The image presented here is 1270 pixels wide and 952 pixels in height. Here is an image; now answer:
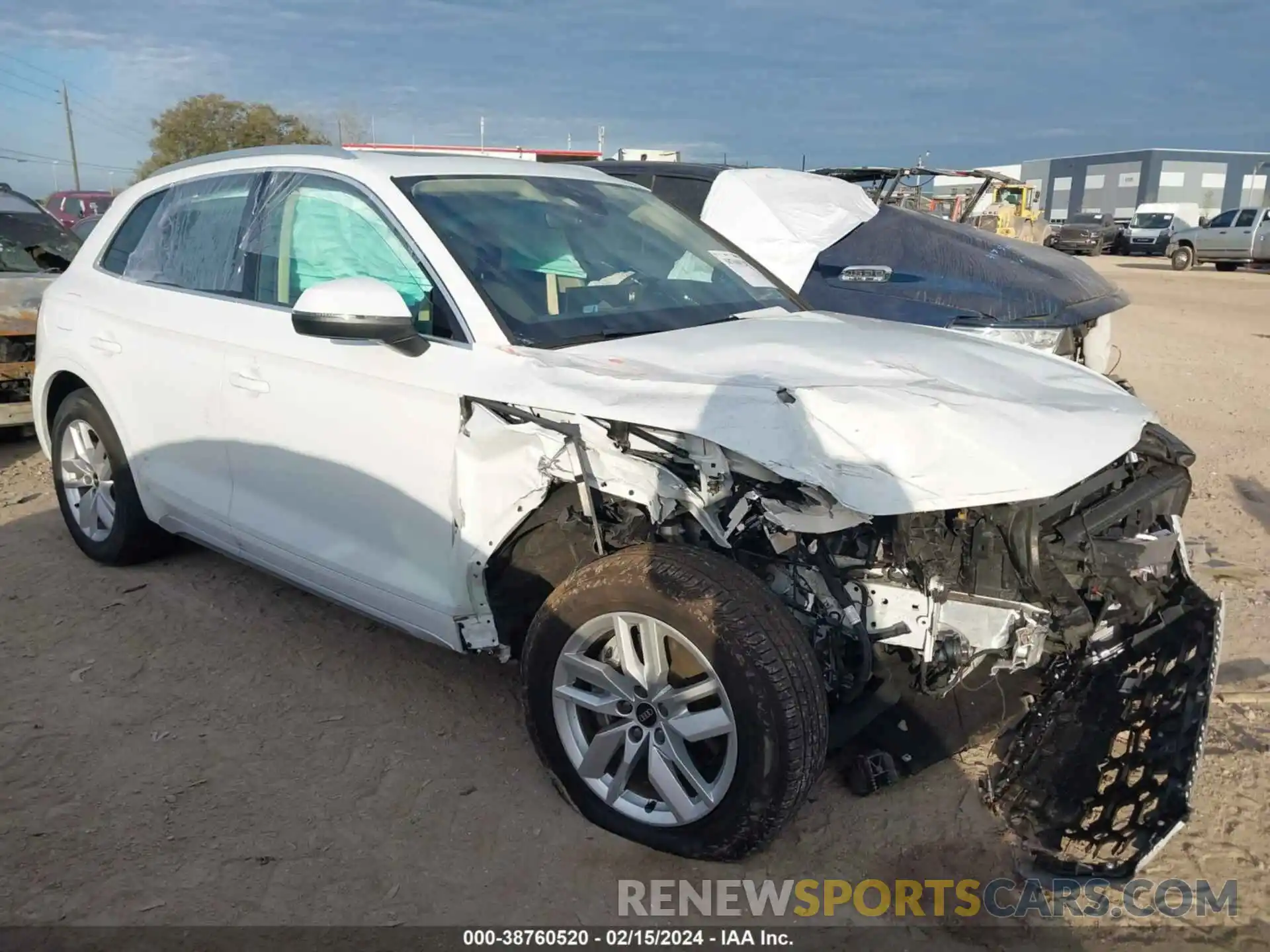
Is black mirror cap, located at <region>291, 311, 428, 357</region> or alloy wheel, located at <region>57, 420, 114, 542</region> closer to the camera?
black mirror cap, located at <region>291, 311, 428, 357</region>

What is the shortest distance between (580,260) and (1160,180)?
78.2m

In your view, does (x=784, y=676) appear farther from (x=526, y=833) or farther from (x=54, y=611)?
(x=54, y=611)

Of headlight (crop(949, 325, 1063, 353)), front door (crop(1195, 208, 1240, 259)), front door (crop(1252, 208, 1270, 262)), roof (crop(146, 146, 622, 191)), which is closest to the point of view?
roof (crop(146, 146, 622, 191))

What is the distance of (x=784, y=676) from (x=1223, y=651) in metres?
2.53

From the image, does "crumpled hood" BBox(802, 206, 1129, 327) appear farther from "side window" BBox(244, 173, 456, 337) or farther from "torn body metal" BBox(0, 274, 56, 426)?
"torn body metal" BBox(0, 274, 56, 426)

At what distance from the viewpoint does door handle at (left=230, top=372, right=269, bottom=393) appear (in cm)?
366

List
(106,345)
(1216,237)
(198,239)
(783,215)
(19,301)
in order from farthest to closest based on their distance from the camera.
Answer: (1216,237) → (19,301) → (783,215) → (106,345) → (198,239)

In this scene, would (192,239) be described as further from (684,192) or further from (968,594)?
(684,192)

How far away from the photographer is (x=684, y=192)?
7.26 metres

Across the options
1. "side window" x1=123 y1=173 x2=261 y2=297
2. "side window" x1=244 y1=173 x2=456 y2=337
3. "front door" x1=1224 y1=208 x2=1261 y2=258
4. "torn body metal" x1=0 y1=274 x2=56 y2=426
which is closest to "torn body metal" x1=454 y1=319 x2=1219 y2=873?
"side window" x1=244 y1=173 x2=456 y2=337

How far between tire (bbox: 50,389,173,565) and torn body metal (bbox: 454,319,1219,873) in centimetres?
237

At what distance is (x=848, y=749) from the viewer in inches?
131

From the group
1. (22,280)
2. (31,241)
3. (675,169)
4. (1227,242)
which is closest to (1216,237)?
(1227,242)

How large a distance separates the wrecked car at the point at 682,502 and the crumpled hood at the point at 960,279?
7.98 ft
